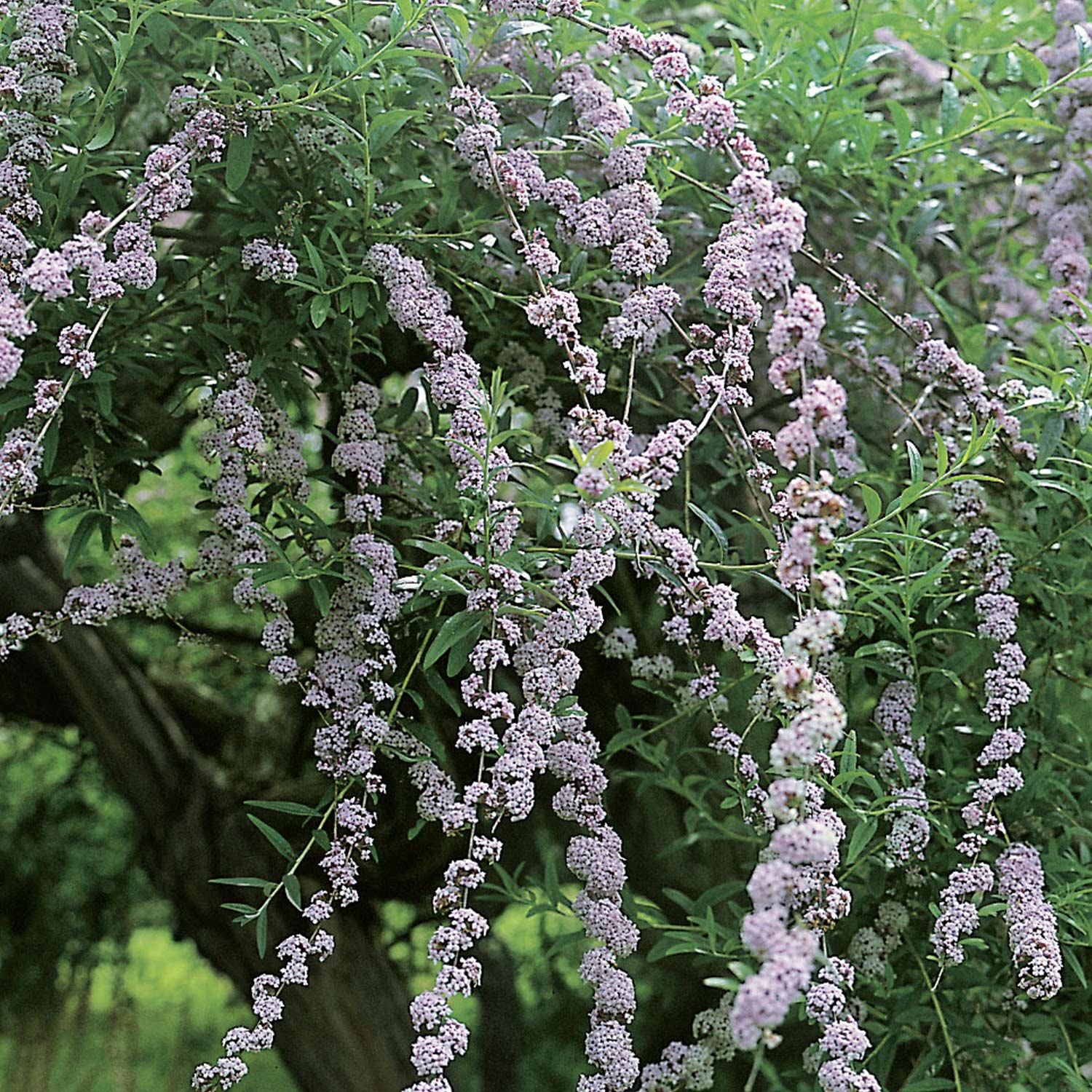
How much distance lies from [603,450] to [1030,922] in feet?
1.63

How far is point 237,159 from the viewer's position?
0.89 meters

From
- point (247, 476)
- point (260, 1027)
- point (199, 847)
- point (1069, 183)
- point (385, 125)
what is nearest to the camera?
point (260, 1027)

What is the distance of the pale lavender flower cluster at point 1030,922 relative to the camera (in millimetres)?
830

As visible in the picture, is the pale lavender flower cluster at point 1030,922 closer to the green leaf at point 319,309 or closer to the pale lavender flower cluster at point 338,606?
the pale lavender flower cluster at point 338,606

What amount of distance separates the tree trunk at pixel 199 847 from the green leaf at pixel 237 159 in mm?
879

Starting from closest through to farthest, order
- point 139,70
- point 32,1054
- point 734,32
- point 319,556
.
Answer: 1. point 319,556
2. point 139,70
3. point 734,32
4. point 32,1054

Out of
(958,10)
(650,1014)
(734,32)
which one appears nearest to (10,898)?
(650,1014)

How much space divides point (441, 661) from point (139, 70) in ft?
2.05

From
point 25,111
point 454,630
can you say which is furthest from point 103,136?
point 454,630

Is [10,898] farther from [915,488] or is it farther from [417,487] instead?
[915,488]

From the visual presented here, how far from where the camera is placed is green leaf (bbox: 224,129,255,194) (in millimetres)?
881

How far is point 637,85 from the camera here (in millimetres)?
1121

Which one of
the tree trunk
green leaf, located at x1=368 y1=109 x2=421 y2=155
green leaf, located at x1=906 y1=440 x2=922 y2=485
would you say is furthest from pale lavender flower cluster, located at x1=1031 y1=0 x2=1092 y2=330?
the tree trunk

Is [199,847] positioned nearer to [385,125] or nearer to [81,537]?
[81,537]
